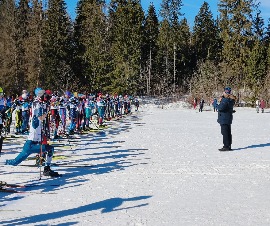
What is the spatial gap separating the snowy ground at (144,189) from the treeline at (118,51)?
36.9m

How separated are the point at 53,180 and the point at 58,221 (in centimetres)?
255

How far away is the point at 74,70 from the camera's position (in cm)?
5425

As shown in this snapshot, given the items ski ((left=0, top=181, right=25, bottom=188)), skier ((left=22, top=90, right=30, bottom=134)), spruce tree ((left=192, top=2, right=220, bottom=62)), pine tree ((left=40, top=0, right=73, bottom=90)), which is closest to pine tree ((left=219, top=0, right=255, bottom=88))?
spruce tree ((left=192, top=2, right=220, bottom=62))

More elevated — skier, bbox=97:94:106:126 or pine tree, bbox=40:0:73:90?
pine tree, bbox=40:0:73:90

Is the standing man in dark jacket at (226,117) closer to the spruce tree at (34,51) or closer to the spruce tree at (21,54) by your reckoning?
the spruce tree at (34,51)

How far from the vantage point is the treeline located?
1890 inches

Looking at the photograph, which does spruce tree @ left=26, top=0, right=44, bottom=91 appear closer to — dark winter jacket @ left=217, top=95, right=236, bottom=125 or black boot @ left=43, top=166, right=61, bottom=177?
dark winter jacket @ left=217, top=95, right=236, bottom=125

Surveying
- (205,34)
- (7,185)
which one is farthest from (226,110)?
(205,34)

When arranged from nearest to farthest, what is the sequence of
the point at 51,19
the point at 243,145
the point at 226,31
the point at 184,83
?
the point at 243,145
the point at 51,19
the point at 226,31
the point at 184,83

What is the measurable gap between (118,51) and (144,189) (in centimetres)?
4919

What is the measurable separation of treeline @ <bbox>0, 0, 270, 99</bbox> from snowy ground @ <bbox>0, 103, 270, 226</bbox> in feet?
121

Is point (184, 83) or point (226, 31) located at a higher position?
point (226, 31)

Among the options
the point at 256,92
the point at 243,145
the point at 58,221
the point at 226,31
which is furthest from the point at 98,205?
the point at 226,31

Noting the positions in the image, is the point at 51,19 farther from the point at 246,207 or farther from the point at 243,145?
the point at 246,207
